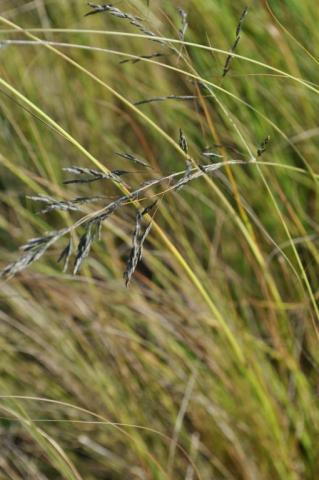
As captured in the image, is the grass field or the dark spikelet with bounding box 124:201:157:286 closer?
the dark spikelet with bounding box 124:201:157:286

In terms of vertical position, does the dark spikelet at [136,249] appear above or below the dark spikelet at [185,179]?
below

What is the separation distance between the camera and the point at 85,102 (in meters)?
1.91

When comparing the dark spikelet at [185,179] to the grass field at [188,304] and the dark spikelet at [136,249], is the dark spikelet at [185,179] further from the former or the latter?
the grass field at [188,304]

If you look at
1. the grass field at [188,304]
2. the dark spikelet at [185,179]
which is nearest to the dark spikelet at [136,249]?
the dark spikelet at [185,179]

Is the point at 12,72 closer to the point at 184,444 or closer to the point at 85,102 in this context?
the point at 85,102

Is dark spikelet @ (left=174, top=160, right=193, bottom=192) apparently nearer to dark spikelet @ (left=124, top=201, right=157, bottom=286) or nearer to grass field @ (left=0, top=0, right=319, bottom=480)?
→ dark spikelet @ (left=124, top=201, right=157, bottom=286)

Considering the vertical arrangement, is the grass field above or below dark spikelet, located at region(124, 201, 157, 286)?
below

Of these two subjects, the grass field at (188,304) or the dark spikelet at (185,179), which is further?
the grass field at (188,304)

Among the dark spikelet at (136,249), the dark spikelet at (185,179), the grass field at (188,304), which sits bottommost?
the grass field at (188,304)

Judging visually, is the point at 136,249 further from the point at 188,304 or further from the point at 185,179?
the point at 188,304

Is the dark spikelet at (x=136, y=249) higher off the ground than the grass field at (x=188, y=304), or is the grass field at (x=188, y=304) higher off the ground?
the dark spikelet at (x=136, y=249)

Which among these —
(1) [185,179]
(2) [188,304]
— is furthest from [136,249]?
(2) [188,304]

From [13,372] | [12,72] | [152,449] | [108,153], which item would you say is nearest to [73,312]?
[13,372]

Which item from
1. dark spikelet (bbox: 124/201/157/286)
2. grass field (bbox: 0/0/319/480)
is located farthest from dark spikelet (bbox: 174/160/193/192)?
grass field (bbox: 0/0/319/480)
